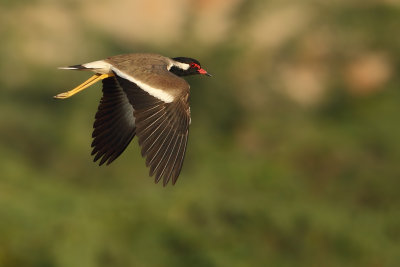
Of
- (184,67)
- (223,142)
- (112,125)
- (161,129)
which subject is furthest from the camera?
(223,142)

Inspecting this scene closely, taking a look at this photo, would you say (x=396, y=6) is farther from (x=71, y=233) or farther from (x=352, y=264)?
(x=71, y=233)

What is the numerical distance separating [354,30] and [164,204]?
18.3 ft

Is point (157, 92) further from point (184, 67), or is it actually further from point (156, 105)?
point (184, 67)

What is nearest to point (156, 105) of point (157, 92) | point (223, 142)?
point (157, 92)

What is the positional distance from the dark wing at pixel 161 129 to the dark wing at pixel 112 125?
0.86 metres

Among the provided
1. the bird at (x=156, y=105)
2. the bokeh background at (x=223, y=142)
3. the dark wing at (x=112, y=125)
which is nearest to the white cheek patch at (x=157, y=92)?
the bird at (x=156, y=105)

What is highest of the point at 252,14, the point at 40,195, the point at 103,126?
the point at 103,126

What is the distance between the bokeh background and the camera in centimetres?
1659

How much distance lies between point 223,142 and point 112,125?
398 inches

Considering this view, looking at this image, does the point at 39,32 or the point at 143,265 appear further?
the point at 39,32

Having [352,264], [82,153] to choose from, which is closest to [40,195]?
[82,153]

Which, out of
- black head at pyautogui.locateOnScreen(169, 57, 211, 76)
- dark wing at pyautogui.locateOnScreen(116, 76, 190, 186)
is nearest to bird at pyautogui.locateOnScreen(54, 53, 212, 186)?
dark wing at pyautogui.locateOnScreen(116, 76, 190, 186)

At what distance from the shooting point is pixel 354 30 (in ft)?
70.3

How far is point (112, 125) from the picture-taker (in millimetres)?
10000
